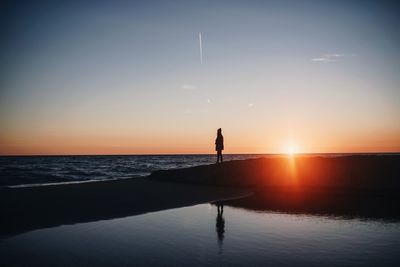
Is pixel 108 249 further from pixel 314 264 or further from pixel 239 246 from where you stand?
pixel 314 264

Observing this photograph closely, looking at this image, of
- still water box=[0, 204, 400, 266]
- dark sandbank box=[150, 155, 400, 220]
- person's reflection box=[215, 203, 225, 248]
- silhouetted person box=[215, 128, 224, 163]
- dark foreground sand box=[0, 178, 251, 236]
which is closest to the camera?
still water box=[0, 204, 400, 266]

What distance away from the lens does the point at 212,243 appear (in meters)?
6.62

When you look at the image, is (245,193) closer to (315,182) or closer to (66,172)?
(315,182)


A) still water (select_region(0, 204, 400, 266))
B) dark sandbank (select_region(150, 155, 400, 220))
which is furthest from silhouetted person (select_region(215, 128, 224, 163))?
still water (select_region(0, 204, 400, 266))

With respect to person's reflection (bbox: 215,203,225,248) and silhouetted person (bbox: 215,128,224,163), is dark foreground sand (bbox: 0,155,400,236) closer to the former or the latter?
person's reflection (bbox: 215,203,225,248)

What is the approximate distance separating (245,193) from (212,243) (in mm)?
9688

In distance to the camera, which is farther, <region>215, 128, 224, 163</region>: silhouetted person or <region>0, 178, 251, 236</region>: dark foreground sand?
<region>215, 128, 224, 163</region>: silhouetted person

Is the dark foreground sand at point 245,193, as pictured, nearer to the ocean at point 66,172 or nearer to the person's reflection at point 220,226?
the person's reflection at point 220,226

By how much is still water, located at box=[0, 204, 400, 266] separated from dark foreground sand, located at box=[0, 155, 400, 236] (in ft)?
4.45

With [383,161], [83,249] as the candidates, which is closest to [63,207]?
[83,249]

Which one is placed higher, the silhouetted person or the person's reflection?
the silhouetted person

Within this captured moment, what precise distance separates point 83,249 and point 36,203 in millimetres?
6117

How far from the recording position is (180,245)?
21.4 ft

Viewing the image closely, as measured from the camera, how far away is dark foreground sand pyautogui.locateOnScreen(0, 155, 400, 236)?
1004cm
